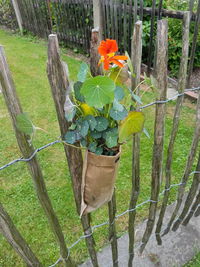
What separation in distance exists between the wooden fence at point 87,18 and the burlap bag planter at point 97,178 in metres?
2.68

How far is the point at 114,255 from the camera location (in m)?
1.62

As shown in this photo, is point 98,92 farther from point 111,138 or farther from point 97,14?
point 97,14

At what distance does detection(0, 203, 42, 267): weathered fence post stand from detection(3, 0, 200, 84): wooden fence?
292 centimetres

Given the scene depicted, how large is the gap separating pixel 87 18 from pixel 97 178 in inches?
180

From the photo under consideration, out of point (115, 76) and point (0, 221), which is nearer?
point (115, 76)

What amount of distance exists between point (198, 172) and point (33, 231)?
1.40 metres

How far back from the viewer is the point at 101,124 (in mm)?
934

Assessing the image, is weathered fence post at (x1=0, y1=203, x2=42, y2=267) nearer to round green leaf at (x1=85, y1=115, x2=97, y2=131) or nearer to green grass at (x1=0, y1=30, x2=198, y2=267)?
round green leaf at (x1=85, y1=115, x2=97, y2=131)

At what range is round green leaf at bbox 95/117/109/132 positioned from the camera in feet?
3.05

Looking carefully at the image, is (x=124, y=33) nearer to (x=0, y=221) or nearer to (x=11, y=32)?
(x=0, y=221)

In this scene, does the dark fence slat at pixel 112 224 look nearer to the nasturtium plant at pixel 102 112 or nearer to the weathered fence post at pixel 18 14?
the nasturtium plant at pixel 102 112

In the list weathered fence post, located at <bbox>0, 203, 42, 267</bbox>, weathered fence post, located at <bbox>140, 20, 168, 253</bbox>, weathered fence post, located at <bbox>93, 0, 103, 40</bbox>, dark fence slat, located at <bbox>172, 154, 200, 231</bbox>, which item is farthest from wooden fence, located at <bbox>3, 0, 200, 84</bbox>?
weathered fence post, located at <bbox>0, 203, 42, 267</bbox>

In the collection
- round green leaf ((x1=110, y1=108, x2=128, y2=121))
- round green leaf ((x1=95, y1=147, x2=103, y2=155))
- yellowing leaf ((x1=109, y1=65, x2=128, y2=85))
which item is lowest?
round green leaf ((x1=95, y1=147, x2=103, y2=155))

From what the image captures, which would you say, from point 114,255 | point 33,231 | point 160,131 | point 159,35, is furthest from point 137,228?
point 159,35
